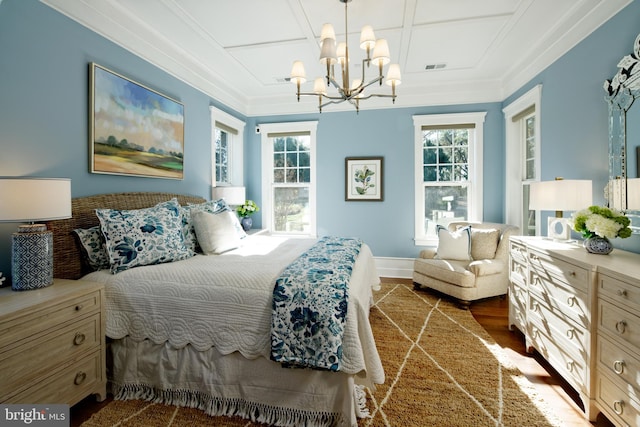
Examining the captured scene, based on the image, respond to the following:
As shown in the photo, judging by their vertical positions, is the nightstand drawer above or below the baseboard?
above

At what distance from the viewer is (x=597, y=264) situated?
1638 millimetres

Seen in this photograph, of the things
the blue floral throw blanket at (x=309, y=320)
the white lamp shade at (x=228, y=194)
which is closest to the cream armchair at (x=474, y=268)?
the blue floral throw blanket at (x=309, y=320)

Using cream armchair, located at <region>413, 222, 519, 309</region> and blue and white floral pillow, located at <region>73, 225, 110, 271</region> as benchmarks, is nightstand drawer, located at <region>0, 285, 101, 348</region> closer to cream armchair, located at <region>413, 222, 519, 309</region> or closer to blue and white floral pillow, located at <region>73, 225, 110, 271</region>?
blue and white floral pillow, located at <region>73, 225, 110, 271</region>

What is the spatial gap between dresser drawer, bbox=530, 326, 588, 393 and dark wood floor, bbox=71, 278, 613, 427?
4.8 inches

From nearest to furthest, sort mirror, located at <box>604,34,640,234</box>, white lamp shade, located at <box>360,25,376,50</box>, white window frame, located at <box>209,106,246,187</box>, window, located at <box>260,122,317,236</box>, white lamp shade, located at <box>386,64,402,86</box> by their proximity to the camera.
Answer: mirror, located at <box>604,34,640,234</box> < white lamp shade, located at <box>360,25,376,50</box> < white lamp shade, located at <box>386,64,402,86</box> < white window frame, located at <box>209,106,246,187</box> < window, located at <box>260,122,317,236</box>

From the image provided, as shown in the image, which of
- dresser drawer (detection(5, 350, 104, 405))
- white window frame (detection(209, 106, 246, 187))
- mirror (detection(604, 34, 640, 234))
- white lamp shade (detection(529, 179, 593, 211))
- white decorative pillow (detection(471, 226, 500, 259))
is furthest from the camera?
white window frame (detection(209, 106, 246, 187))

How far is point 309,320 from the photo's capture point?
61.5 inches

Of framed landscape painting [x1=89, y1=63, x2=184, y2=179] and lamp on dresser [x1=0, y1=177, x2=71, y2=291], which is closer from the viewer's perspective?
lamp on dresser [x1=0, y1=177, x2=71, y2=291]

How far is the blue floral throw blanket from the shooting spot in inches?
60.2

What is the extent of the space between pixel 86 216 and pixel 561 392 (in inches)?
137

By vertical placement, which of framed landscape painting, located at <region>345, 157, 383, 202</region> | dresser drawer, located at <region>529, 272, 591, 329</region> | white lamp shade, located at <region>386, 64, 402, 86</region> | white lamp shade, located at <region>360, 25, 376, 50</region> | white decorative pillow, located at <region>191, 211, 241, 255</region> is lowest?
dresser drawer, located at <region>529, 272, 591, 329</region>

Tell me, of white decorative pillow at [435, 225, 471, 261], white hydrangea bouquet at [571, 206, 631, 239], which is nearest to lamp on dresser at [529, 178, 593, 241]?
white hydrangea bouquet at [571, 206, 631, 239]

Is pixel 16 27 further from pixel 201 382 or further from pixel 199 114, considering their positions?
pixel 201 382

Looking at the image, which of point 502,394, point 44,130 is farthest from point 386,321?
point 44,130
